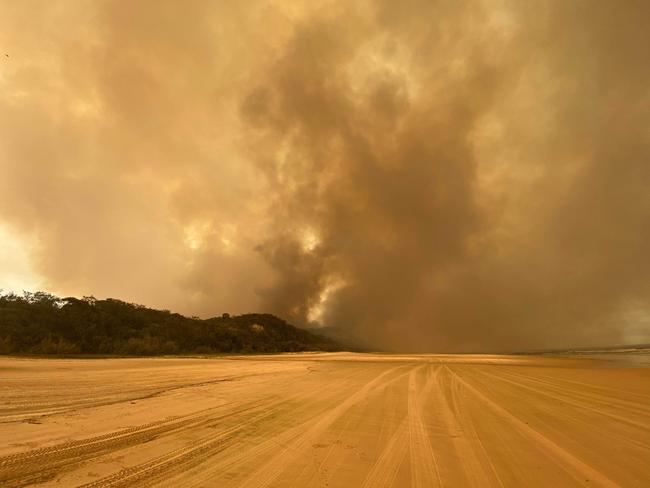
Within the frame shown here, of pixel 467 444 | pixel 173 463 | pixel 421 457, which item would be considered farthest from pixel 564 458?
pixel 173 463

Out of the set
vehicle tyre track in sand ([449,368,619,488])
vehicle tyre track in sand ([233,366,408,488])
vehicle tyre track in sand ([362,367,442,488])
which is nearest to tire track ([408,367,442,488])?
vehicle tyre track in sand ([362,367,442,488])

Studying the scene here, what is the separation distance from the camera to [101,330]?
5816 centimetres

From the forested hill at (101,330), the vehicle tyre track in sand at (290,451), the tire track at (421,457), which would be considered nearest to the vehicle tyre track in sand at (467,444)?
the tire track at (421,457)

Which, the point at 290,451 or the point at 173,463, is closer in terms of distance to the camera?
the point at 173,463

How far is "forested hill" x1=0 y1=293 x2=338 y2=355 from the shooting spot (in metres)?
46.4

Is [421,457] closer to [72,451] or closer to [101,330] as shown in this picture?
[72,451]

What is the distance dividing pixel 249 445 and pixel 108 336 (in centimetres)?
6519

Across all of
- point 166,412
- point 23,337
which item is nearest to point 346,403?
point 166,412

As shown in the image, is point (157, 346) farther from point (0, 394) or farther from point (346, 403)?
point (346, 403)

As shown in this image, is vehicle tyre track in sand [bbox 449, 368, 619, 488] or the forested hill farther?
the forested hill

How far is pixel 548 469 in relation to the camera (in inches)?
177

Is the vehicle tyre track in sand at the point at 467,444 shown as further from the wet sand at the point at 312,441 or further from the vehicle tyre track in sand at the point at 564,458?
the vehicle tyre track in sand at the point at 564,458

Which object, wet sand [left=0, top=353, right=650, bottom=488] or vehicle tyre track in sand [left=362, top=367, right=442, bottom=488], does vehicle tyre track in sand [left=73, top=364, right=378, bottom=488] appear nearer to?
wet sand [left=0, top=353, right=650, bottom=488]

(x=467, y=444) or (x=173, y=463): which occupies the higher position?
(x=173, y=463)
